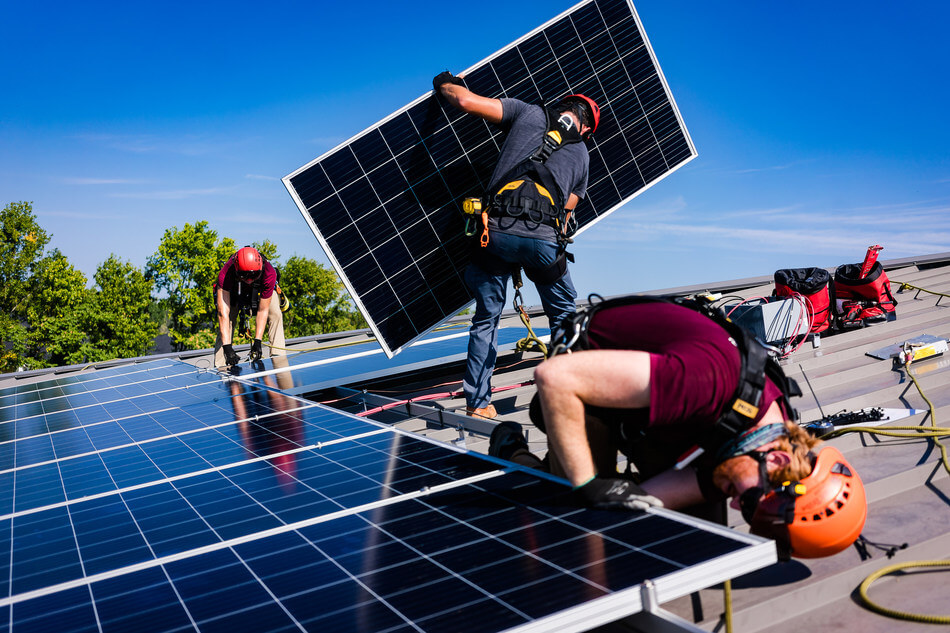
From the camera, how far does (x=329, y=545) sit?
2.54m

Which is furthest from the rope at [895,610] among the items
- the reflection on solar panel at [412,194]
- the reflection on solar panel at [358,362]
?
the reflection on solar panel at [358,362]

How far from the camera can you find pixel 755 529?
2750 millimetres

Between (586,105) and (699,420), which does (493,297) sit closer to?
(586,105)

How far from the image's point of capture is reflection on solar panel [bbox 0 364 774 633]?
2.00 m

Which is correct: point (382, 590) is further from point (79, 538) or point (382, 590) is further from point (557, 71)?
point (557, 71)

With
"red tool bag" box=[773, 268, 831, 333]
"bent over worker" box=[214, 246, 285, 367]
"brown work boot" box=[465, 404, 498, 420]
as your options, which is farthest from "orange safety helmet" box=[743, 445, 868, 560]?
"bent over worker" box=[214, 246, 285, 367]

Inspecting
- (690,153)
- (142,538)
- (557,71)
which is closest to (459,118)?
(557,71)

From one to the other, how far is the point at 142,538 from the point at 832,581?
2805 mm

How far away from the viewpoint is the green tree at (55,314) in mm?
51562

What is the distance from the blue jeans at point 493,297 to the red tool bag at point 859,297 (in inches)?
166

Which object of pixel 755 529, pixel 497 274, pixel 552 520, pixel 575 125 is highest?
pixel 575 125

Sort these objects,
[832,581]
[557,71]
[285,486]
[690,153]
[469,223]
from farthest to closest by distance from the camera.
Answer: [690,153] < [557,71] < [469,223] < [285,486] < [832,581]

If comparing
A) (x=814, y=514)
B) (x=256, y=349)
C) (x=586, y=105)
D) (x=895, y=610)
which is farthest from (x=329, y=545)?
(x=256, y=349)

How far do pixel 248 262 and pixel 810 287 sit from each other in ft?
21.1
